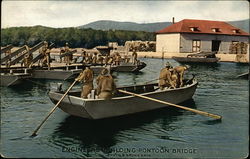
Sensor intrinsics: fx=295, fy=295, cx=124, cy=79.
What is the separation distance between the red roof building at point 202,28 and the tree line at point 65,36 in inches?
2830

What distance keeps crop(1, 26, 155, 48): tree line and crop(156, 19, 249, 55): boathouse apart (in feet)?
235

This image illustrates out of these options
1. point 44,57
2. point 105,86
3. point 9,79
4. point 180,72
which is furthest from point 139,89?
point 44,57

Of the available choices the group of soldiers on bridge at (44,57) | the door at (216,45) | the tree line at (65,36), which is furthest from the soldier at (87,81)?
the tree line at (65,36)

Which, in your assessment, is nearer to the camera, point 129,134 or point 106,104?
point 129,134

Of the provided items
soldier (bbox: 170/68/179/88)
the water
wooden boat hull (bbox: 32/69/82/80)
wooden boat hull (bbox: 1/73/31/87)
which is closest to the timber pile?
wooden boat hull (bbox: 32/69/82/80)

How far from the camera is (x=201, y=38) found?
200 ft

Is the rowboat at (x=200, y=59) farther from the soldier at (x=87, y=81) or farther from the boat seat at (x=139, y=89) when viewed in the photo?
the soldier at (x=87, y=81)

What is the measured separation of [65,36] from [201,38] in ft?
266

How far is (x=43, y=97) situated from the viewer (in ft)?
Answer: 62.1

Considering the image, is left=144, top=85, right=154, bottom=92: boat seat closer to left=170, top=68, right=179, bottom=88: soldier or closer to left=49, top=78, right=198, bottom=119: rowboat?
left=170, top=68, right=179, bottom=88: soldier

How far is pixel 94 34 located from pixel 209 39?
80.6 metres

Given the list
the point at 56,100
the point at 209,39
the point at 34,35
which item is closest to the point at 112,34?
the point at 34,35

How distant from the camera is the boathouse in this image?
2345 inches

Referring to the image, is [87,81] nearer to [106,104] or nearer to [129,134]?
[106,104]
